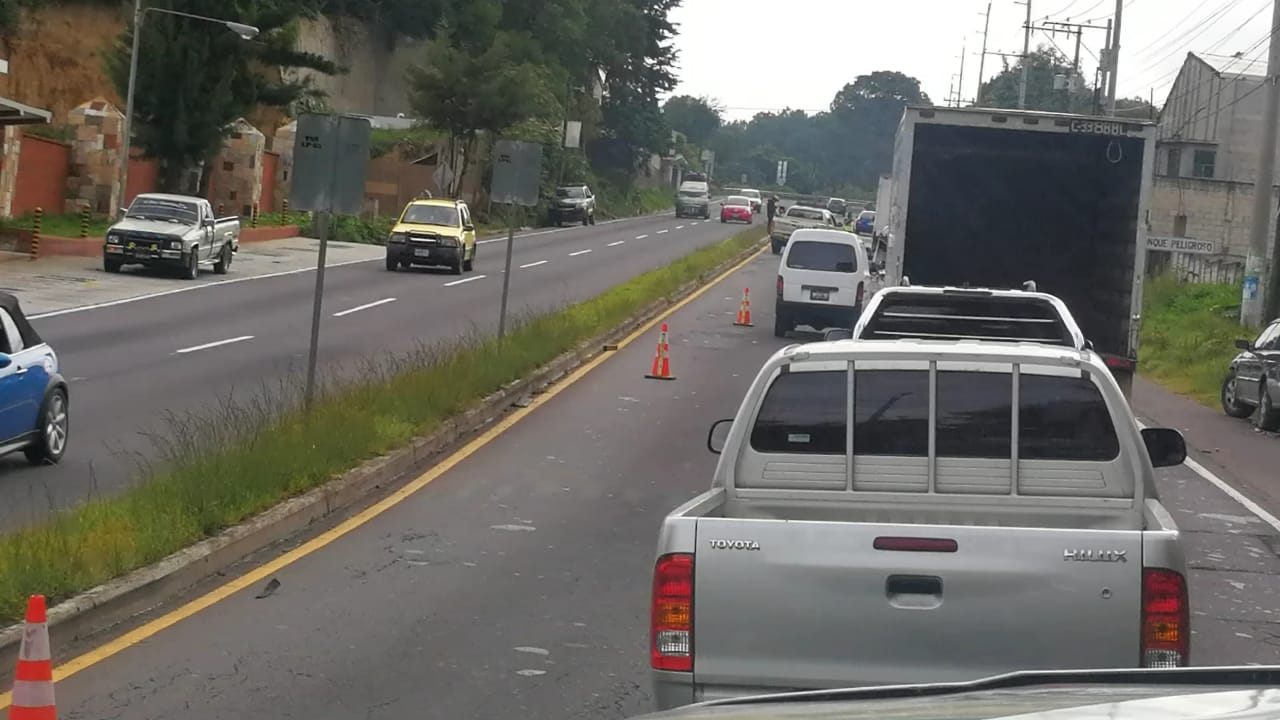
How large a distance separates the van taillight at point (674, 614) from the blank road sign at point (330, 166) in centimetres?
931

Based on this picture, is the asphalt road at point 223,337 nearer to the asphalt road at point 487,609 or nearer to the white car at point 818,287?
the asphalt road at point 487,609

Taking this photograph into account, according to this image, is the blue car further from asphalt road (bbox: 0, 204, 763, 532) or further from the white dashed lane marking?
the white dashed lane marking

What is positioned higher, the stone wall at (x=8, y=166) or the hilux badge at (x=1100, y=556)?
Answer: the stone wall at (x=8, y=166)

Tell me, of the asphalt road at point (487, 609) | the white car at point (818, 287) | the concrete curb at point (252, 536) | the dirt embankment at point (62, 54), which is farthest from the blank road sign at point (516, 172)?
the dirt embankment at point (62, 54)

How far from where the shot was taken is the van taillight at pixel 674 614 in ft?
18.5

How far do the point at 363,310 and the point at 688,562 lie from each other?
2598 cm

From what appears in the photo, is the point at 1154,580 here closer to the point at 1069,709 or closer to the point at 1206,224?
the point at 1069,709

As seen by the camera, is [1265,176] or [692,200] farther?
[692,200]

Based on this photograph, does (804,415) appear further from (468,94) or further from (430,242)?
(468,94)

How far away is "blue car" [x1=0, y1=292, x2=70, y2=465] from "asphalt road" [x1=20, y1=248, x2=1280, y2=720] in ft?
10.5

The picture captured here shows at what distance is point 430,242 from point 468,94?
1004 inches

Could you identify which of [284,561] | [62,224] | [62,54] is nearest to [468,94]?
[62,54]

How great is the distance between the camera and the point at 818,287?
1201 inches

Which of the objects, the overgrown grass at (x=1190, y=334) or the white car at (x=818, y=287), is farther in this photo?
the white car at (x=818, y=287)
